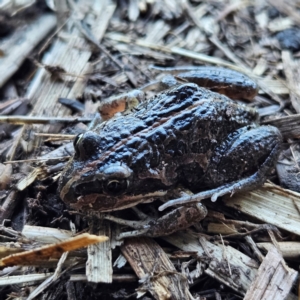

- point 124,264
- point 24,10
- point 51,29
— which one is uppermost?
point 24,10

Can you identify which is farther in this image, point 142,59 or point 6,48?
point 142,59

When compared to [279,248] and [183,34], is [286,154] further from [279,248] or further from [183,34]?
[183,34]

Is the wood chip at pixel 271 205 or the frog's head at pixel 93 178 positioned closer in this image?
the frog's head at pixel 93 178

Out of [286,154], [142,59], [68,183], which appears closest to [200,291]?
[68,183]

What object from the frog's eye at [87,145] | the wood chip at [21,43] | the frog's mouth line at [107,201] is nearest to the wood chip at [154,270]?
the frog's mouth line at [107,201]

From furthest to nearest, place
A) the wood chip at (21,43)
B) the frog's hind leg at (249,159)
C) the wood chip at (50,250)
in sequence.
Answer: the wood chip at (21,43)
the frog's hind leg at (249,159)
the wood chip at (50,250)

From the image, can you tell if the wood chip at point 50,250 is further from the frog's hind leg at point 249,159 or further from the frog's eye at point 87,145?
the frog's hind leg at point 249,159
